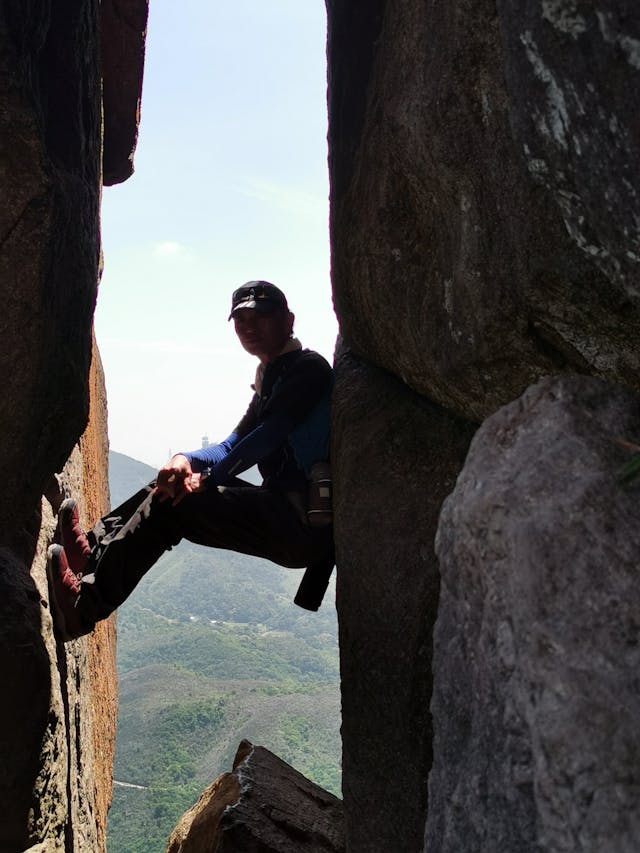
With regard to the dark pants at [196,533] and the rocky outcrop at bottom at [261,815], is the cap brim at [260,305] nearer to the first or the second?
the dark pants at [196,533]

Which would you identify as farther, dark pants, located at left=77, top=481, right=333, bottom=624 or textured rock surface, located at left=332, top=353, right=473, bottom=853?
dark pants, located at left=77, top=481, right=333, bottom=624

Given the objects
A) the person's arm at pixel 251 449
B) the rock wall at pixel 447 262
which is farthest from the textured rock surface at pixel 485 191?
the person's arm at pixel 251 449

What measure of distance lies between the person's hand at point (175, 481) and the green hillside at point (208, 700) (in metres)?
55.8

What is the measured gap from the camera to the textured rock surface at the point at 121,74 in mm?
8156

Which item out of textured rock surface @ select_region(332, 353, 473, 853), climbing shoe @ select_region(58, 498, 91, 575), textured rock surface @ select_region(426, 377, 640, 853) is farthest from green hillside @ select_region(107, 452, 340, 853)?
textured rock surface @ select_region(426, 377, 640, 853)

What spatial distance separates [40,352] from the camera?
485 centimetres

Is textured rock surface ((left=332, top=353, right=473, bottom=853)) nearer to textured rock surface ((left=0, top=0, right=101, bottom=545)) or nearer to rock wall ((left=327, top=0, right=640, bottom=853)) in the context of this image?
rock wall ((left=327, top=0, right=640, bottom=853))

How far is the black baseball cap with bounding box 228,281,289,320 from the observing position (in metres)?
5.58

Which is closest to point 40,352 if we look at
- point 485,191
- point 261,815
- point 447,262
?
point 447,262

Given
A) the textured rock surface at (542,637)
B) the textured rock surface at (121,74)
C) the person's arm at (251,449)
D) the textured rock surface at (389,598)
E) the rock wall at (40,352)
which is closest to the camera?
the textured rock surface at (542,637)

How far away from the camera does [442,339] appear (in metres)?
3.95

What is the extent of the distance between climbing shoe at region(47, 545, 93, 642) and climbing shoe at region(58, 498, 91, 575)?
0.61 feet

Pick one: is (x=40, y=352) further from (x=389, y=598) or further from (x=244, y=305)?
(x=389, y=598)

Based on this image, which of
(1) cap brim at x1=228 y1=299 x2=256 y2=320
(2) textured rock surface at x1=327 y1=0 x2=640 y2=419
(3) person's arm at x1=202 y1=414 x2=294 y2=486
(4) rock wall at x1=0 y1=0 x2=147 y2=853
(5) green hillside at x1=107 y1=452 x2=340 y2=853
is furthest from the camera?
(5) green hillside at x1=107 y1=452 x2=340 y2=853
